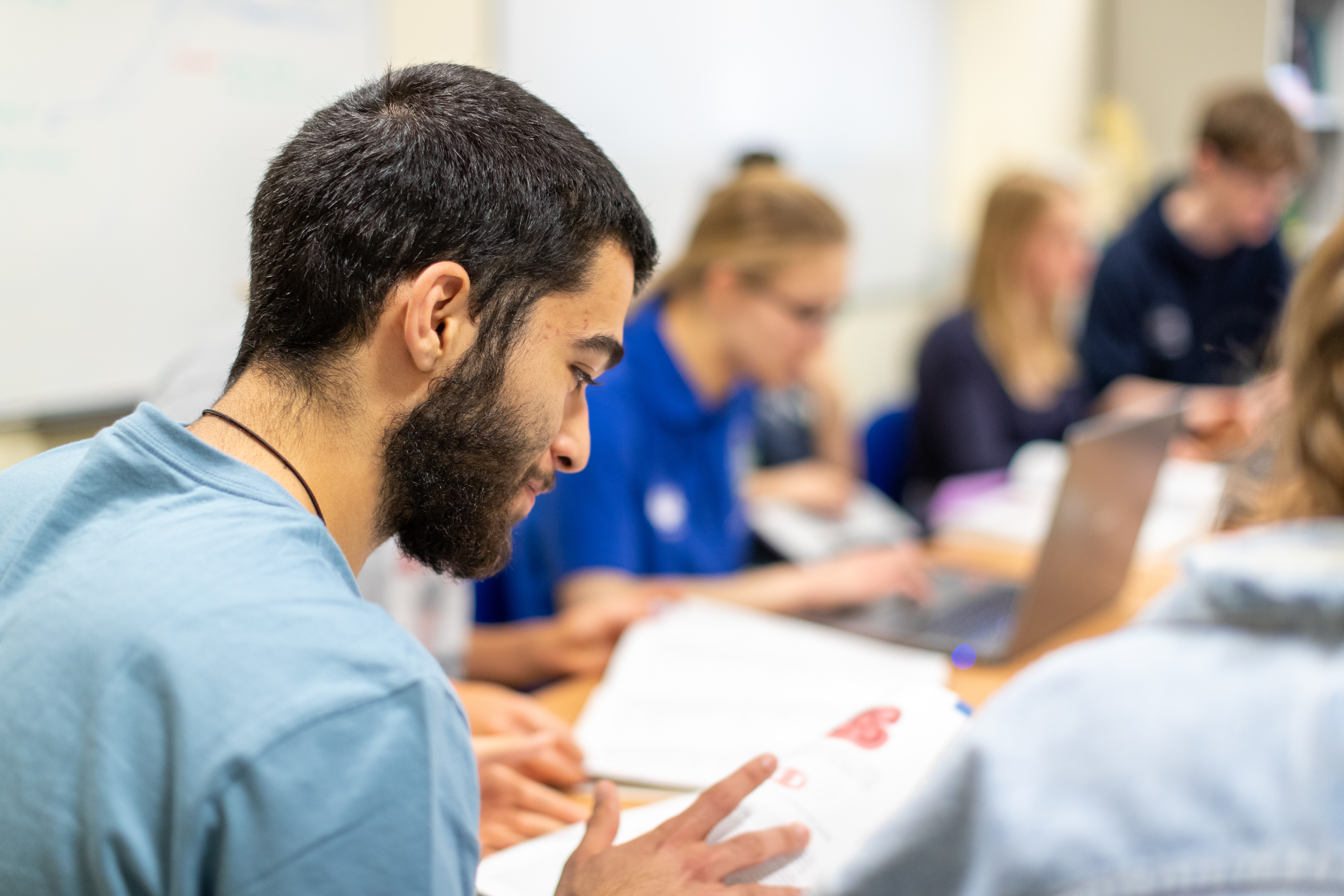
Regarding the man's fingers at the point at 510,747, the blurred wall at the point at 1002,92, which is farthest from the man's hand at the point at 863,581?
the blurred wall at the point at 1002,92

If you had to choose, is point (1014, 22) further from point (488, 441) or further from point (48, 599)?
point (48, 599)

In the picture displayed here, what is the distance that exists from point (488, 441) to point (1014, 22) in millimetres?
3892

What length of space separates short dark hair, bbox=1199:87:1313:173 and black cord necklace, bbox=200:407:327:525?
9.80 ft

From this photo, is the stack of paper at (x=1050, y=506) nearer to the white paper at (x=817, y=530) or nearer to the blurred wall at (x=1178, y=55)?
the white paper at (x=817, y=530)

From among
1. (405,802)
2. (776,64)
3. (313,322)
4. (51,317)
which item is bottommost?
(405,802)

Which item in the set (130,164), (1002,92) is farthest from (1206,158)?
(130,164)

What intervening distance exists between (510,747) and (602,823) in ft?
0.74

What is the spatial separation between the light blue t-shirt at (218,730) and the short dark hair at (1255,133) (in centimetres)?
305

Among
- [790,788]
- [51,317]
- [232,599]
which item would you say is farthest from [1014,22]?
[232,599]

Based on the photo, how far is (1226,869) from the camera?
459 mm

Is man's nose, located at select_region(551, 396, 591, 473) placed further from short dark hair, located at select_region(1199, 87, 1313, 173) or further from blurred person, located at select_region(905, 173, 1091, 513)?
short dark hair, located at select_region(1199, 87, 1313, 173)

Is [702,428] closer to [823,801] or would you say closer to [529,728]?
[529,728]

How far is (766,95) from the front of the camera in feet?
10.2

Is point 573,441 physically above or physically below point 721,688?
above
